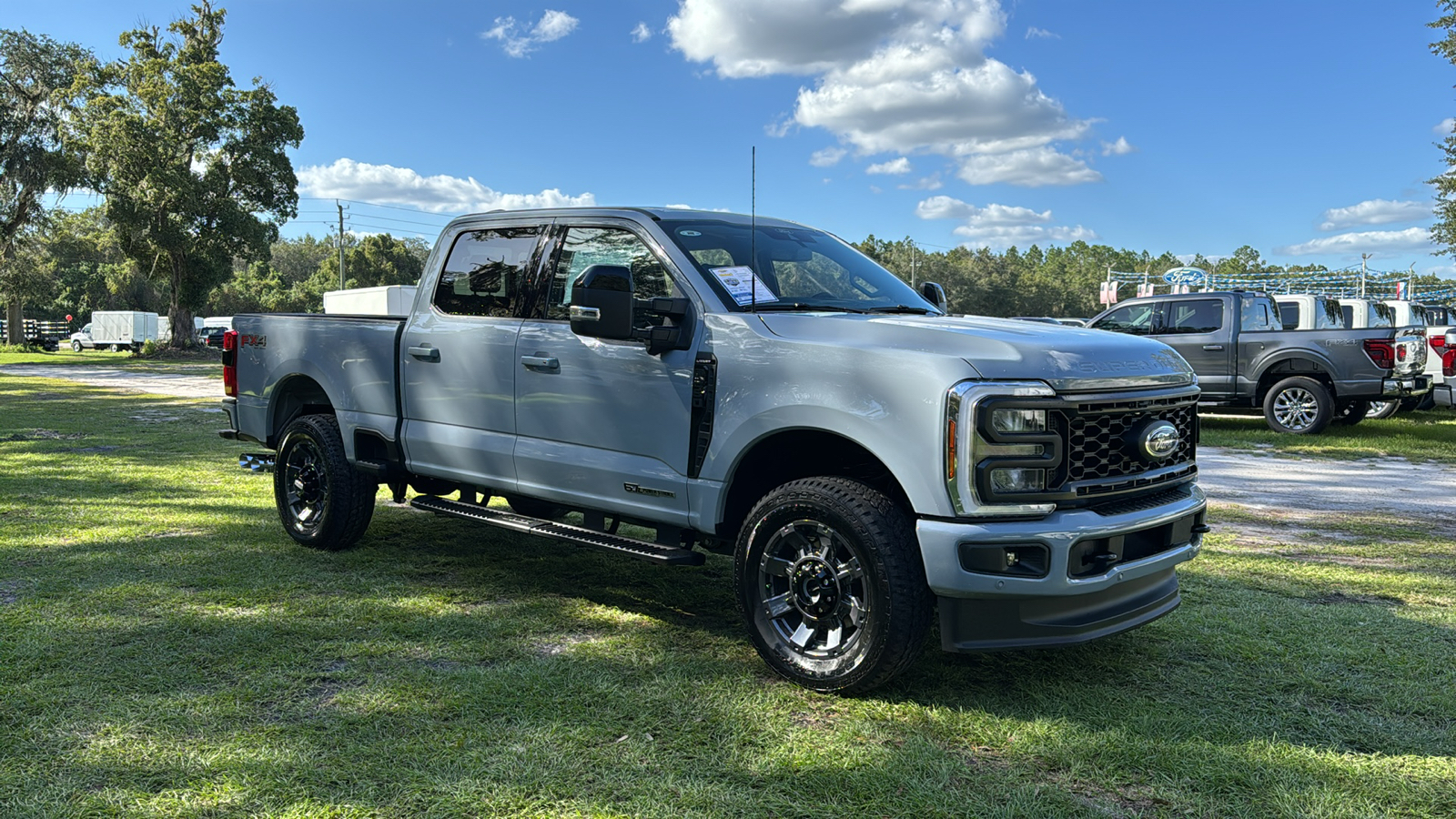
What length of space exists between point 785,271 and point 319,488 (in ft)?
11.1

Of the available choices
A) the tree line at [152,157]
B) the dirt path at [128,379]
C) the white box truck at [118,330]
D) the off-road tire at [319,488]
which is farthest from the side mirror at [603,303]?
the white box truck at [118,330]

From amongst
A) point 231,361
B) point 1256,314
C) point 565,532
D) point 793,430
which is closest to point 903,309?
point 793,430

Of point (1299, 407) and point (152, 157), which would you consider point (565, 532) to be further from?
point (152, 157)

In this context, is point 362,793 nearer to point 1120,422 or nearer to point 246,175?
point 1120,422

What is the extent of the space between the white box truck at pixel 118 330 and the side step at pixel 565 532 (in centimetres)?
4997

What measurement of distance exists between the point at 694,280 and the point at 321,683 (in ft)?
7.49

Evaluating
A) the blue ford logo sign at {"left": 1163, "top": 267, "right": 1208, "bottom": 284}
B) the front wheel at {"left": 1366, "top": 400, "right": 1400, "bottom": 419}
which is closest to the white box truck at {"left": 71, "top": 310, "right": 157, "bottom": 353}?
the blue ford logo sign at {"left": 1163, "top": 267, "right": 1208, "bottom": 284}

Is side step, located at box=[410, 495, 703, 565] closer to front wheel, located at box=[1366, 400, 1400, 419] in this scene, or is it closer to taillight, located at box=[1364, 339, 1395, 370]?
taillight, located at box=[1364, 339, 1395, 370]

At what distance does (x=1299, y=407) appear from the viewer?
45.8ft

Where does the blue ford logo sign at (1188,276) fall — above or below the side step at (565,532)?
above

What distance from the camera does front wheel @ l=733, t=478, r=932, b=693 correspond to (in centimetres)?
378

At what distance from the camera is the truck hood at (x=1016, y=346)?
371 cm

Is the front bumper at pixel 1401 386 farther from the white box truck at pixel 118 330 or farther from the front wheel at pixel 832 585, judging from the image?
the white box truck at pixel 118 330

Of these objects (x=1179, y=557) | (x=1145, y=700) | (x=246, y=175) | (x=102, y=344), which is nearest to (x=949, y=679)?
(x=1145, y=700)
